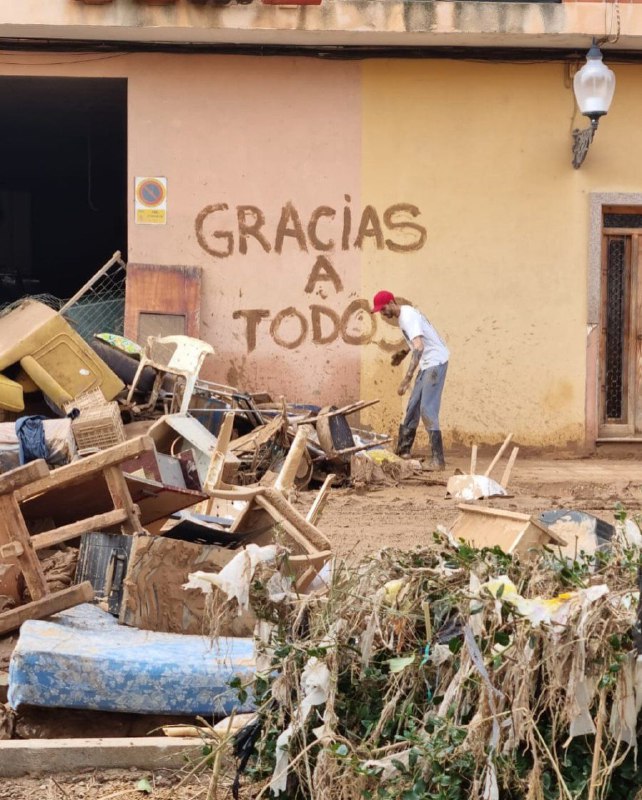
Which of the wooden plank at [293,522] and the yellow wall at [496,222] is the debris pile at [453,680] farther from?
the yellow wall at [496,222]

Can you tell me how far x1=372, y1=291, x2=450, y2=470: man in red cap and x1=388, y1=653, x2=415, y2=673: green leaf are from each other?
7.85m

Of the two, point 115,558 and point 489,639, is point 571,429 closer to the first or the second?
point 115,558

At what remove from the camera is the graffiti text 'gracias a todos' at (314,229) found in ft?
42.1

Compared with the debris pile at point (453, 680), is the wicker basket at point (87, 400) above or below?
above

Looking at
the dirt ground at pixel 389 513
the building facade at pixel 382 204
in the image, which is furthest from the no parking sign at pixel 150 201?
the dirt ground at pixel 389 513

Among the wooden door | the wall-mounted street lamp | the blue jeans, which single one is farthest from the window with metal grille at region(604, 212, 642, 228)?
the blue jeans

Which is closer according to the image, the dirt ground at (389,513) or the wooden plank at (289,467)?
the dirt ground at (389,513)

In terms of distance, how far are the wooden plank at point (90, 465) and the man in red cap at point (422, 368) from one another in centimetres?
597

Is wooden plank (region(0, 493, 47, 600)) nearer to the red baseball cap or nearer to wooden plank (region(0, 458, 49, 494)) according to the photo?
wooden plank (region(0, 458, 49, 494))

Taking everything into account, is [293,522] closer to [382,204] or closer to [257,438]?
[257,438]

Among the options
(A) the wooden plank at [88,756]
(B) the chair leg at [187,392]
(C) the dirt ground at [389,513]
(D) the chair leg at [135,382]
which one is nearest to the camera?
(C) the dirt ground at [389,513]

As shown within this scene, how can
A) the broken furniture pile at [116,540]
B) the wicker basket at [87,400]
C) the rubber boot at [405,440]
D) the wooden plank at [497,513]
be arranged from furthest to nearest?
the rubber boot at [405,440] < the wicker basket at [87,400] < the wooden plank at [497,513] < the broken furniture pile at [116,540]

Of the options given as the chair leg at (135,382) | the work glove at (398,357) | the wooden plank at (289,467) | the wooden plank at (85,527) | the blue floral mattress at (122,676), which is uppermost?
the work glove at (398,357)

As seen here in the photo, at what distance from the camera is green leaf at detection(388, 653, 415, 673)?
3.69 metres
